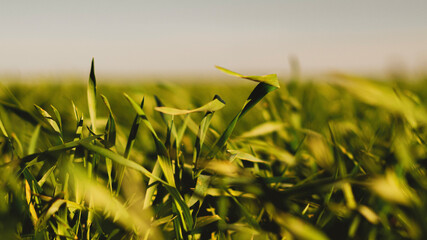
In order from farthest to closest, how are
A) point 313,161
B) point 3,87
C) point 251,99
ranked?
point 313,161
point 3,87
point 251,99

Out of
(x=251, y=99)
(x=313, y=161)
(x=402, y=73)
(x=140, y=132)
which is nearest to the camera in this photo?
(x=251, y=99)

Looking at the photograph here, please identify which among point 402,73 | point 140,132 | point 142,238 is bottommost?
point 140,132

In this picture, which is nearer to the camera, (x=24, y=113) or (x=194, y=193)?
(x=194, y=193)

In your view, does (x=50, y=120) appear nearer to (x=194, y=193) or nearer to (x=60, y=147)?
(x=60, y=147)

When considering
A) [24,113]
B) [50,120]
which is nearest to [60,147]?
[50,120]

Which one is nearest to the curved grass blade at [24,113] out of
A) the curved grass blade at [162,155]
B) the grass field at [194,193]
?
the grass field at [194,193]

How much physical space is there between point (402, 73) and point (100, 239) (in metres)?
0.82

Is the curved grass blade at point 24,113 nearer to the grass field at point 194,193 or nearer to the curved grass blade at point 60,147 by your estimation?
the grass field at point 194,193

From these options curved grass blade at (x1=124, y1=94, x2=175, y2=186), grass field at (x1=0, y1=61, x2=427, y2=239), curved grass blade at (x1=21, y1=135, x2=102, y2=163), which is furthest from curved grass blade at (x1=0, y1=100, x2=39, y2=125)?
curved grass blade at (x1=124, y1=94, x2=175, y2=186)

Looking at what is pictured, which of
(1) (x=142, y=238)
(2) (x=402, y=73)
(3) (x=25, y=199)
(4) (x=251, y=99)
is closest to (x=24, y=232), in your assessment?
(3) (x=25, y=199)

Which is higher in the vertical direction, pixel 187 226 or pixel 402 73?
pixel 402 73

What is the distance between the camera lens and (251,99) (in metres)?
0.46

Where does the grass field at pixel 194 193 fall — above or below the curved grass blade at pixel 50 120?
below

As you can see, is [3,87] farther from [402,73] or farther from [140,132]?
[402,73]
